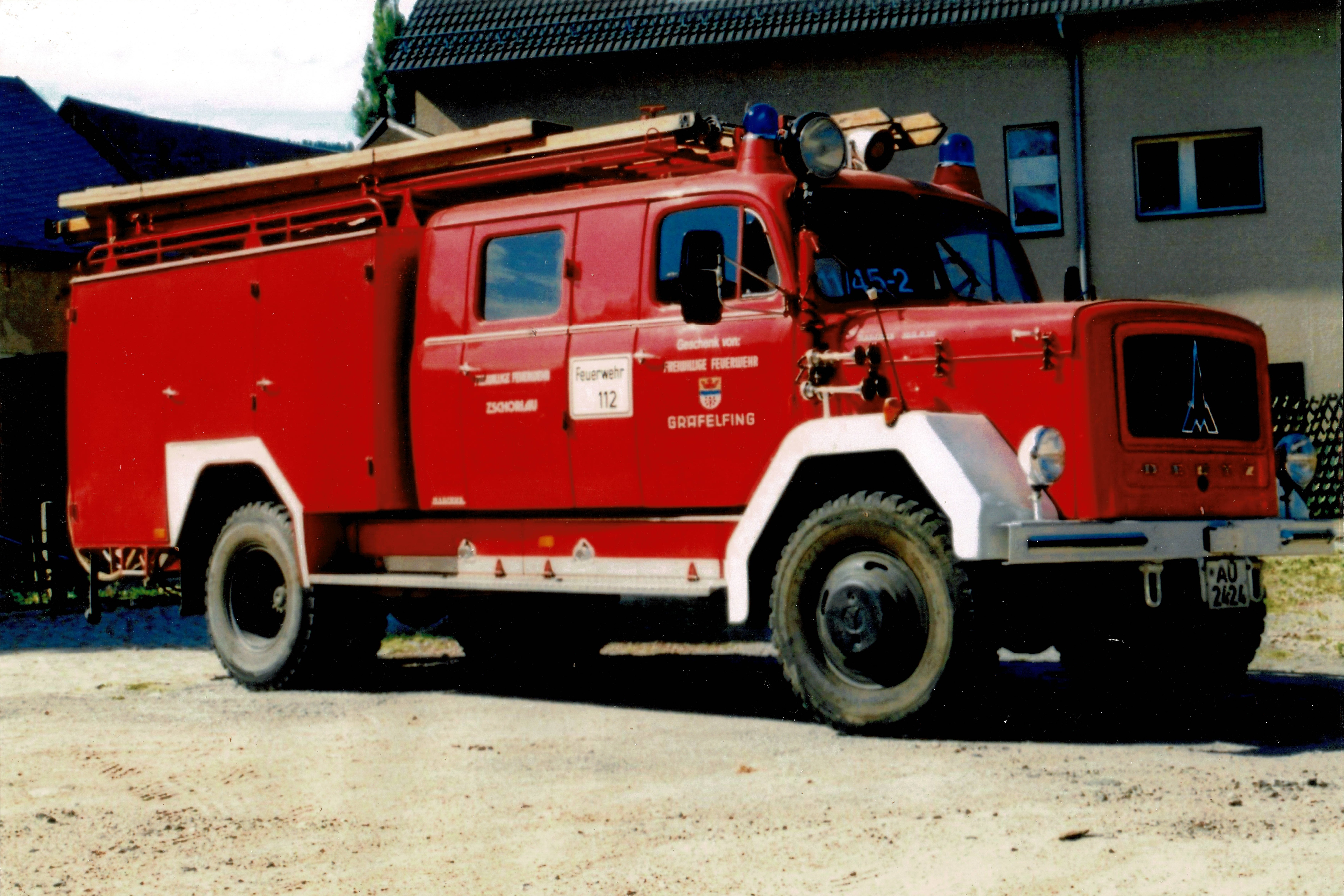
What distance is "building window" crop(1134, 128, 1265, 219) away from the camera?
68.2 feet

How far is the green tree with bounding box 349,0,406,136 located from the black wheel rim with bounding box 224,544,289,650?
4407 cm

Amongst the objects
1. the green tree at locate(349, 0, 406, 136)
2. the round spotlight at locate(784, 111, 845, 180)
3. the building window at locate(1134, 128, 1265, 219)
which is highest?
the green tree at locate(349, 0, 406, 136)

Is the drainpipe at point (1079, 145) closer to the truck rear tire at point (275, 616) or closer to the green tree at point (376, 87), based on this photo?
the truck rear tire at point (275, 616)

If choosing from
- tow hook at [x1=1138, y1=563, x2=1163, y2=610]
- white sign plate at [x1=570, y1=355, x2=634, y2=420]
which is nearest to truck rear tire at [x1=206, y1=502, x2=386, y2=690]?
white sign plate at [x1=570, y1=355, x2=634, y2=420]

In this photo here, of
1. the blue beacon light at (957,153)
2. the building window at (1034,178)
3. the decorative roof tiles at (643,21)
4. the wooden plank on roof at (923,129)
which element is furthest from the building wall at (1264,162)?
the wooden plank on roof at (923,129)

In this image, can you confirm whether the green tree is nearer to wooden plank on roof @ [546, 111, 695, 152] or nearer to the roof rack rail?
the roof rack rail

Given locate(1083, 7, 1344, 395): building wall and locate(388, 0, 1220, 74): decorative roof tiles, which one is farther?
locate(388, 0, 1220, 74): decorative roof tiles

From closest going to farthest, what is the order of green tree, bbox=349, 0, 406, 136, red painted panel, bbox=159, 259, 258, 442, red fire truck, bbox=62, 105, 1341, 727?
red fire truck, bbox=62, 105, 1341, 727
red painted panel, bbox=159, 259, 258, 442
green tree, bbox=349, 0, 406, 136

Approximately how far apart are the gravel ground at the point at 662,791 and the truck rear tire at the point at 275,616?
0.26 m

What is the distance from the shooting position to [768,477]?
7.97m

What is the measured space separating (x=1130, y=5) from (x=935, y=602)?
14774 mm

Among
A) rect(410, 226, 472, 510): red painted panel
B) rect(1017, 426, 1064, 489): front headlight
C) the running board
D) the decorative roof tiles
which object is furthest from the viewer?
the decorative roof tiles

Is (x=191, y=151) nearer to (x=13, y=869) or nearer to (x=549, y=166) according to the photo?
(x=549, y=166)

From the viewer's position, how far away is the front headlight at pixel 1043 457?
23.9ft
